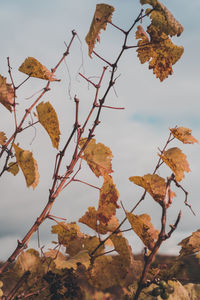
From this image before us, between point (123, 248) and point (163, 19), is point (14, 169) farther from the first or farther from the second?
point (163, 19)

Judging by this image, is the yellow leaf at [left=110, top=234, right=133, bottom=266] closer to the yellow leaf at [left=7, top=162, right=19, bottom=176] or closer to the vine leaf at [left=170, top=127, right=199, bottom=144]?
the vine leaf at [left=170, top=127, right=199, bottom=144]

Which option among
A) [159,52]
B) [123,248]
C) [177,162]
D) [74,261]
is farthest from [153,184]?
[159,52]

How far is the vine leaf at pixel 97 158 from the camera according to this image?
46.3 inches

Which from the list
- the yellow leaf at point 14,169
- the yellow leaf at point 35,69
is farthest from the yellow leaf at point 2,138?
the yellow leaf at point 35,69

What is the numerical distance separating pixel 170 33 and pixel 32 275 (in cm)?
84

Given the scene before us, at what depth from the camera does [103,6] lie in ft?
3.71

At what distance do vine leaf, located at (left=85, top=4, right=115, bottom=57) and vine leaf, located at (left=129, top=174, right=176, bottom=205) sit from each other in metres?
0.40

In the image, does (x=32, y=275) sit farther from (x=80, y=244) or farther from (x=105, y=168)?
(x=105, y=168)

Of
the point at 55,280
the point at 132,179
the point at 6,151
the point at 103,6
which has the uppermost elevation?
the point at 103,6

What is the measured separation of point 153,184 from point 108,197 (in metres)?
0.14

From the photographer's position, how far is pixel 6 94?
1210mm

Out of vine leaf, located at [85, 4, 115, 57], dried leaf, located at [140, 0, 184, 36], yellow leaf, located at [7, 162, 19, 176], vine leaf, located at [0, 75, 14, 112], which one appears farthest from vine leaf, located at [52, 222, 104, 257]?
dried leaf, located at [140, 0, 184, 36]

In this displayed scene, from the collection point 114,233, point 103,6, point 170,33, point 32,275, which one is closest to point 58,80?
point 103,6

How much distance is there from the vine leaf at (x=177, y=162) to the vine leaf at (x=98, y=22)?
0.39 metres
